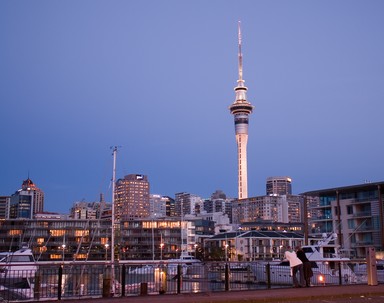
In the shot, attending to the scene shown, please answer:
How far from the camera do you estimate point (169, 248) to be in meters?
145

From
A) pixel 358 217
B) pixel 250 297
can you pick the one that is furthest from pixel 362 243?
pixel 250 297

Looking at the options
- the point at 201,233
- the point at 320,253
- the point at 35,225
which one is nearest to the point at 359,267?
the point at 320,253

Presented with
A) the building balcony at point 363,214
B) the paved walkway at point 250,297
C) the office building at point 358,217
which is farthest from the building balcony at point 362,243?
the paved walkway at point 250,297

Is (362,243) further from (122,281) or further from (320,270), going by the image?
(122,281)

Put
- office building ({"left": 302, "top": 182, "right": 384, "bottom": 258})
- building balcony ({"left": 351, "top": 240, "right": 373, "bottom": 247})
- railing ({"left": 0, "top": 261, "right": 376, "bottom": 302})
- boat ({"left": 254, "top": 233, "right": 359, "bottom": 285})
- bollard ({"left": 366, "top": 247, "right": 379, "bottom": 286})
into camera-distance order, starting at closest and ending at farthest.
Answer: railing ({"left": 0, "top": 261, "right": 376, "bottom": 302}) < bollard ({"left": 366, "top": 247, "right": 379, "bottom": 286}) < boat ({"left": 254, "top": 233, "right": 359, "bottom": 285}) < office building ({"left": 302, "top": 182, "right": 384, "bottom": 258}) < building balcony ({"left": 351, "top": 240, "right": 373, "bottom": 247})

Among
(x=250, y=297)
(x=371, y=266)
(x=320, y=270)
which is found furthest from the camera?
(x=320, y=270)

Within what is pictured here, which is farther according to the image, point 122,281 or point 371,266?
point 371,266

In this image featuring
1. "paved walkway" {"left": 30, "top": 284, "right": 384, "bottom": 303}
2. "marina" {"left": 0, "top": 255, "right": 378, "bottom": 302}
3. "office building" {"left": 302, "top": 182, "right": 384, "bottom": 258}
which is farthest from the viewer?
"office building" {"left": 302, "top": 182, "right": 384, "bottom": 258}

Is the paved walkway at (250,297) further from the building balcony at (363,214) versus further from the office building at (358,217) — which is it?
the building balcony at (363,214)

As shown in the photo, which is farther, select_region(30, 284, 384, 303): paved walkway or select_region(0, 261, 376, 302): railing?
select_region(0, 261, 376, 302): railing

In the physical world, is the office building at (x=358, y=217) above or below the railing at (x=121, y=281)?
above

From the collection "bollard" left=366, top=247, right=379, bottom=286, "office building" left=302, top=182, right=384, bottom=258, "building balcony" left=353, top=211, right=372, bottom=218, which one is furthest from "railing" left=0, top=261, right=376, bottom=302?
"building balcony" left=353, top=211, right=372, bottom=218

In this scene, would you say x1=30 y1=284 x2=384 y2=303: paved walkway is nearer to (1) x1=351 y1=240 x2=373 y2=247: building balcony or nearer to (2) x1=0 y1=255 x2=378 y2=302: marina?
(2) x1=0 y1=255 x2=378 y2=302: marina

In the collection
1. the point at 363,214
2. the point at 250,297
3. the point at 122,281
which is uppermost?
the point at 363,214
